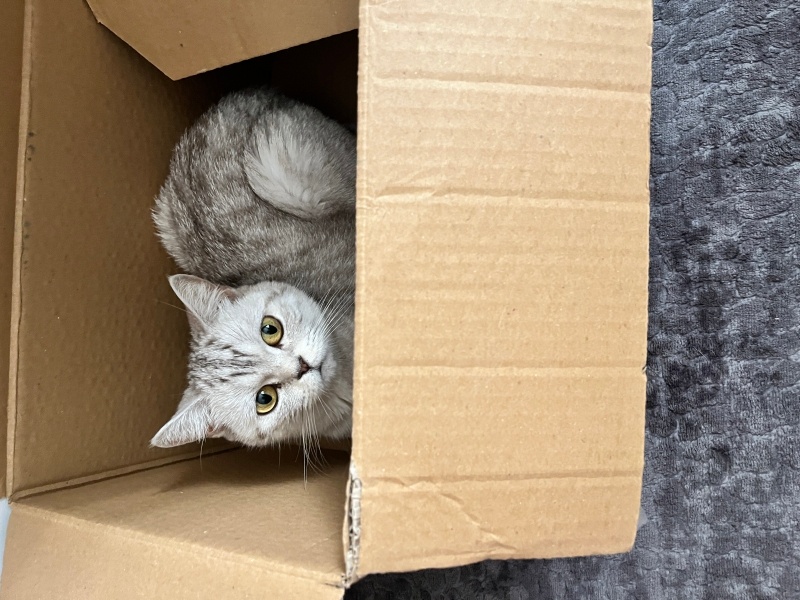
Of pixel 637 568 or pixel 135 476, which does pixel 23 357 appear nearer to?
pixel 135 476

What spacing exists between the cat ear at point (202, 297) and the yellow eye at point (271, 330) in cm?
12

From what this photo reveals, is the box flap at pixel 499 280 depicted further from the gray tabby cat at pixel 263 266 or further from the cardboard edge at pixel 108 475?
the cardboard edge at pixel 108 475

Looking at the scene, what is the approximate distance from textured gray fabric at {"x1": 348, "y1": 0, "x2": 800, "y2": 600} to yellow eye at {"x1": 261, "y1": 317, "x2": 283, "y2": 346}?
0.78 meters

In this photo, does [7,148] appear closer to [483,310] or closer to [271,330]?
[271,330]

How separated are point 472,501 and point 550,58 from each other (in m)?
0.55

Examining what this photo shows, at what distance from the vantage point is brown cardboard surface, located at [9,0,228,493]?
1.10 metres

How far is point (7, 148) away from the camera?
1089mm

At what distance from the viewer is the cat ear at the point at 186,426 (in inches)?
44.5

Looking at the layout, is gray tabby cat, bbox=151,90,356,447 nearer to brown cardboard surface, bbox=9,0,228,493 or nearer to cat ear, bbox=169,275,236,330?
cat ear, bbox=169,275,236,330

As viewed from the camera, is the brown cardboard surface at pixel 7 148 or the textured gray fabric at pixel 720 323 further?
the textured gray fabric at pixel 720 323

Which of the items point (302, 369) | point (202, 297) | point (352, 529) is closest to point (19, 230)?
point (202, 297)

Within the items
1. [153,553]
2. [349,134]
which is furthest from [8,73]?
[153,553]

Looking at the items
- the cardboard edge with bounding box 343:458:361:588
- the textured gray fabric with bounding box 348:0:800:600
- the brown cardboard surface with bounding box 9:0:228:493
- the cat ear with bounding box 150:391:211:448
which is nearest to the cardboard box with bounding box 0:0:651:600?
the cardboard edge with bounding box 343:458:361:588

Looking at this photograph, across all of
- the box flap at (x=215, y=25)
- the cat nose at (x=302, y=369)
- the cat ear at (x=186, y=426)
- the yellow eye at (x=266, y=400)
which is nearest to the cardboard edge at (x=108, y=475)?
the cat ear at (x=186, y=426)
